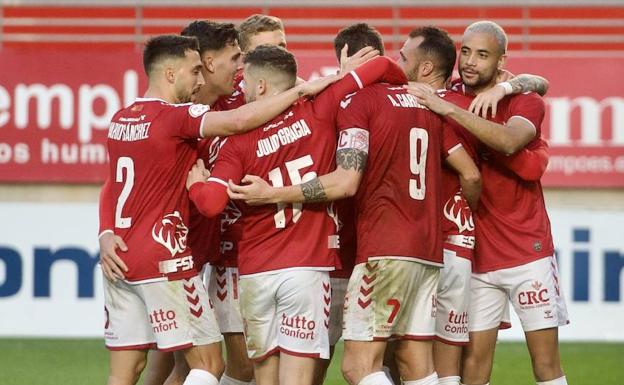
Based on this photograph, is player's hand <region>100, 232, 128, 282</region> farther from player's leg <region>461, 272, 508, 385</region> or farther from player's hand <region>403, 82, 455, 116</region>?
player's leg <region>461, 272, 508, 385</region>

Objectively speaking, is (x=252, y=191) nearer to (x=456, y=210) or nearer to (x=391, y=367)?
(x=456, y=210)

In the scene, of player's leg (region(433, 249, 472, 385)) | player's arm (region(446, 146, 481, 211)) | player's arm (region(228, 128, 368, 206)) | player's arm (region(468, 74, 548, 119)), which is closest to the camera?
player's arm (region(228, 128, 368, 206))

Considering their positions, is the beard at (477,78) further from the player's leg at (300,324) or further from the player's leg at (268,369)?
the player's leg at (268,369)

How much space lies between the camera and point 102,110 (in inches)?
525

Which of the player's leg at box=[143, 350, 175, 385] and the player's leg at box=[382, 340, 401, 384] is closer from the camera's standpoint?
the player's leg at box=[143, 350, 175, 385]

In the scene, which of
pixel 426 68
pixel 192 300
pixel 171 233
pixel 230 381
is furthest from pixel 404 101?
pixel 230 381

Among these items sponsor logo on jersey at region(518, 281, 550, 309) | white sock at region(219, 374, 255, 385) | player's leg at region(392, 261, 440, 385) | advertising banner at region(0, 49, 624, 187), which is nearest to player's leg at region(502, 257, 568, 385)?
sponsor logo on jersey at region(518, 281, 550, 309)

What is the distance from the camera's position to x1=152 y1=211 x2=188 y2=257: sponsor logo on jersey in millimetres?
6633

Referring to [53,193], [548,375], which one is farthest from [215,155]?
[53,193]

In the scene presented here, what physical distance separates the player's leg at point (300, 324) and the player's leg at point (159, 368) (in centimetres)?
121

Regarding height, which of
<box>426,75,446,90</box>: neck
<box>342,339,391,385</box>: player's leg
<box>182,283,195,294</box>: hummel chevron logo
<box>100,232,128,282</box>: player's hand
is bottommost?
<box>342,339,391,385</box>: player's leg

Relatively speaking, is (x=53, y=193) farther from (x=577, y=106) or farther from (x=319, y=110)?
(x=319, y=110)

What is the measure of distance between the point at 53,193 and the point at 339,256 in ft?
22.9

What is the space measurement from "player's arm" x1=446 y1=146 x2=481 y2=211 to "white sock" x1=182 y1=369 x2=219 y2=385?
5.83 feet
